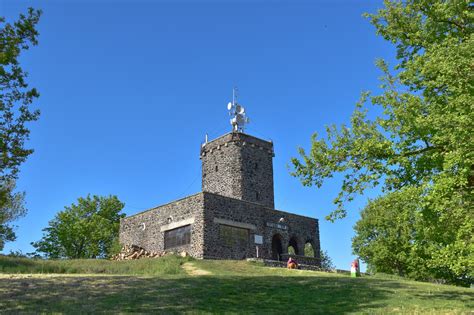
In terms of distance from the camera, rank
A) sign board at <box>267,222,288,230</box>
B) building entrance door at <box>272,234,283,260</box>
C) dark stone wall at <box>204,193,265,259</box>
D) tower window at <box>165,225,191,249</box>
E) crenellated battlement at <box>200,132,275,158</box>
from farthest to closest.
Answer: crenellated battlement at <box>200,132,275,158</box> → building entrance door at <box>272,234,283,260</box> → sign board at <box>267,222,288,230</box> → tower window at <box>165,225,191,249</box> → dark stone wall at <box>204,193,265,259</box>

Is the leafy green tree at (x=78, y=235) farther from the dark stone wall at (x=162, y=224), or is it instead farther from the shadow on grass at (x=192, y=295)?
the shadow on grass at (x=192, y=295)

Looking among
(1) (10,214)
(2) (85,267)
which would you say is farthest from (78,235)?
(2) (85,267)

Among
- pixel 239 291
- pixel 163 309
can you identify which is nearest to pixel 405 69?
pixel 239 291

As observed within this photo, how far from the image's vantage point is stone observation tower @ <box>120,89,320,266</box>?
32344 millimetres

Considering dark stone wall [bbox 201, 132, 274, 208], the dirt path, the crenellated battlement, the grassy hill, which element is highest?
the crenellated battlement

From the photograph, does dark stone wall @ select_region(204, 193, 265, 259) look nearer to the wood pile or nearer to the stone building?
the stone building

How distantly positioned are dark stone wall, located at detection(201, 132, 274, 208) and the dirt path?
44.0 ft

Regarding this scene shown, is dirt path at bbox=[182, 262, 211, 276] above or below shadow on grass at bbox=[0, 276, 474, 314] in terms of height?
above

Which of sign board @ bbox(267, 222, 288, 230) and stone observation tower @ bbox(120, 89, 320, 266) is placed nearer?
stone observation tower @ bbox(120, 89, 320, 266)

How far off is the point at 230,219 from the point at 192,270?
10.4m

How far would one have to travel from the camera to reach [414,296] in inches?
631

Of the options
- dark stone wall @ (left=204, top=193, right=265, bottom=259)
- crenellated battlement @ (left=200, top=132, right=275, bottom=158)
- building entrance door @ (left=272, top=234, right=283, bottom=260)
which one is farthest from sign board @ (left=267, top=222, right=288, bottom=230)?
crenellated battlement @ (left=200, top=132, right=275, bottom=158)

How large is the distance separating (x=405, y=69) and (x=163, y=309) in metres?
11.6

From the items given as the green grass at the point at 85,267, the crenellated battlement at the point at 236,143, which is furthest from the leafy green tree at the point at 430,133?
the crenellated battlement at the point at 236,143
